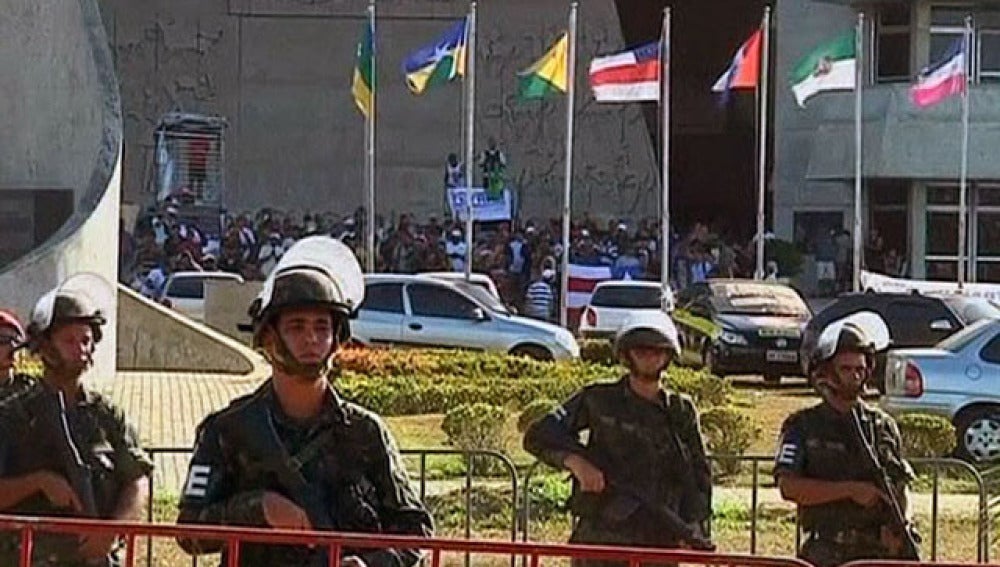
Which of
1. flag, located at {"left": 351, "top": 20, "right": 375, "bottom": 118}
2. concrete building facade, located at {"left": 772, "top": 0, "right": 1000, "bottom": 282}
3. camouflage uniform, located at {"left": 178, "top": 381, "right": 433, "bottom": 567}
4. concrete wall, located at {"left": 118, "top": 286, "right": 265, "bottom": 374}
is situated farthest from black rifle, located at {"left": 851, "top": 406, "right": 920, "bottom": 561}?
concrete building facade, located at {"left": 772, "top": 0, "right": 1000, "bottom": 282}

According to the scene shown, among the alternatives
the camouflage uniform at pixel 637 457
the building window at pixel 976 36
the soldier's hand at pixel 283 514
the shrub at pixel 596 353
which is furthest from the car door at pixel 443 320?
the soldier's hand at pixel 283 514

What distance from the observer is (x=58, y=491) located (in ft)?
20.0

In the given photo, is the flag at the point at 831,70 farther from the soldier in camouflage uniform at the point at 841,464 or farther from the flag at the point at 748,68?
the soldier in camouflage uniform at the point at 841,464

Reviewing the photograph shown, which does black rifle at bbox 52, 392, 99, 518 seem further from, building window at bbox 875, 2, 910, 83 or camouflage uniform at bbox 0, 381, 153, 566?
building window at bbox 875, 2, 910, 83

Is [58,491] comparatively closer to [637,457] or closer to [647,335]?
[637,457]

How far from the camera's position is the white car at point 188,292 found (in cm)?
3062

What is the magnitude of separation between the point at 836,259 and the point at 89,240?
2314cm

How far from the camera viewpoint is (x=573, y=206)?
1841 inches

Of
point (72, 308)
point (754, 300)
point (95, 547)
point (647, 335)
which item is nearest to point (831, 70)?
point (754, 300)

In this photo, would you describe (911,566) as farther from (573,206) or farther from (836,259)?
(573,206)

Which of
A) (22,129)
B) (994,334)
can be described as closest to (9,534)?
(994,334)

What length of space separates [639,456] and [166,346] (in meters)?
16.4

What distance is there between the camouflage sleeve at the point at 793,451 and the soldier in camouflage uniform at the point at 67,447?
6.71ft

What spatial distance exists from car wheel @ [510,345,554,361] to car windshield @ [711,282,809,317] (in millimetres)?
3142
